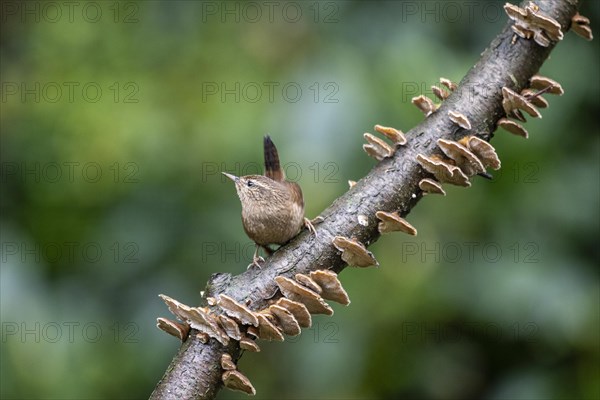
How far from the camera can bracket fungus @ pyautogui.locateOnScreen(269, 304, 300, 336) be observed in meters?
1.47

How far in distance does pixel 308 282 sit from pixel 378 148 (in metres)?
0.35

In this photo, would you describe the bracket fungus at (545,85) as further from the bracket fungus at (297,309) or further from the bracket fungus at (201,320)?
the bracket fungus at (201,320)

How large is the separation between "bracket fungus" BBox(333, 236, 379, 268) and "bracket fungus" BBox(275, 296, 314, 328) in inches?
6.0

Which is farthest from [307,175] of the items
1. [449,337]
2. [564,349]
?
[564,349]

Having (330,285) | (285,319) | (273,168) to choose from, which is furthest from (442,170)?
(273,168)

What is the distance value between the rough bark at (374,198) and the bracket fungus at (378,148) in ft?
0.05

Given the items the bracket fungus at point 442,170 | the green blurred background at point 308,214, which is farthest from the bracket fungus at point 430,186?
the green blurred background at point 308,214

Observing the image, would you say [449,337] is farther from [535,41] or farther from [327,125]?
[535,41]

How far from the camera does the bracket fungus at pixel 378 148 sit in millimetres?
1646

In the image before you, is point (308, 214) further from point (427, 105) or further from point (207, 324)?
point (207, 324)

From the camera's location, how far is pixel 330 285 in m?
1.52

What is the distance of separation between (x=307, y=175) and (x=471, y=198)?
0.64 metres

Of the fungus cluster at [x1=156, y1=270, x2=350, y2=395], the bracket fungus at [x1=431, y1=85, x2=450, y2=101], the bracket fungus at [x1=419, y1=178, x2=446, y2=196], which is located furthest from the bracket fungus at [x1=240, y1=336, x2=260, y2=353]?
the bracket fungus at [x1=431, y1=85, x2=450, y2=101]

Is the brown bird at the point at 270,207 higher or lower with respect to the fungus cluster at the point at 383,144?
lower
